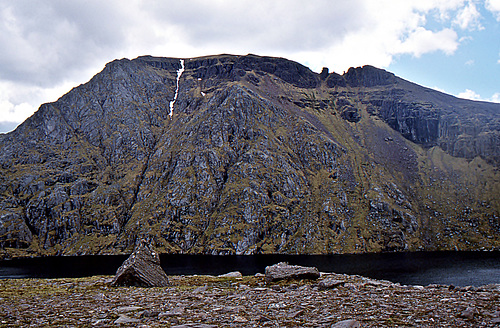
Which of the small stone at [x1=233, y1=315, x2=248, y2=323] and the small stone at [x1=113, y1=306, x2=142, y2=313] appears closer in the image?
the small stone at [x1=233, y1=315, x2=248, y2=323]

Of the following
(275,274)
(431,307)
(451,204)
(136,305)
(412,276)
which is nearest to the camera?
(431,307)

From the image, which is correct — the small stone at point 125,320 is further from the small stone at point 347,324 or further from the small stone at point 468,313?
the small stone at point 468,313

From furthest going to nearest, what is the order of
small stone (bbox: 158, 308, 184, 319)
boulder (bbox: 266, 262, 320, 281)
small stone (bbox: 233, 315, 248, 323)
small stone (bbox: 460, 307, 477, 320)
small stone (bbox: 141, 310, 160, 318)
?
1. boulder (bbox: 266, 262, 320, 281)
2. small stone (bbox: 141, 310, 160, 318)
3. small stone (bbox: 158, 308, 184, 319)
4. small stone (bbox: 233, 315, 248, 323)
5. small stone (bbox: 460, 307, 477, 320)

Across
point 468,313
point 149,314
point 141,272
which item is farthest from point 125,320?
point 141,272

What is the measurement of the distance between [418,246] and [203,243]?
12520 cm

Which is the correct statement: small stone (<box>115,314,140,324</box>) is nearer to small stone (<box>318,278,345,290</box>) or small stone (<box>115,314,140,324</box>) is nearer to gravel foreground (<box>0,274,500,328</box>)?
gravel foreground (<box>0,274,500,328</box>)

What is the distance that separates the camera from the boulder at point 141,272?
31.0 metres

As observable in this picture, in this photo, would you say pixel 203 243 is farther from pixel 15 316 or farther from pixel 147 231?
pixel 15 316

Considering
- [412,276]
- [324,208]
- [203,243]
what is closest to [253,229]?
[203,243]

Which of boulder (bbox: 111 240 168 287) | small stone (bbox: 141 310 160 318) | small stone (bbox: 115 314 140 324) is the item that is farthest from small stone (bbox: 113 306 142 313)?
boulder (bbox: 111 240 168 287)

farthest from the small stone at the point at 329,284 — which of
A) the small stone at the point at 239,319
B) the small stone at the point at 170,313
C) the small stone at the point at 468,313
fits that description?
the small stone at the point at 170,313

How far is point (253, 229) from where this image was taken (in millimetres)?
182625

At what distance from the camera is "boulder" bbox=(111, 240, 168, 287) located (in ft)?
102

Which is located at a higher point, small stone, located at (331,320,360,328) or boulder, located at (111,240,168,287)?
small stone, located at (331,320,360,328)
